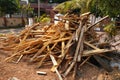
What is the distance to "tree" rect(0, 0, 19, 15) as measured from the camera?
33981 millimetres

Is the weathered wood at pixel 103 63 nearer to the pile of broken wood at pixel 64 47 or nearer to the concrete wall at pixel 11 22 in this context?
the pile of broken wood at pixel 64 47

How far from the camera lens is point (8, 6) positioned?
3447 centimetres

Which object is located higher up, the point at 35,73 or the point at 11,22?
the point at 35,73

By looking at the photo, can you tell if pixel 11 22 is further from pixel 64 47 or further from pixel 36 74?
pixel 36 74

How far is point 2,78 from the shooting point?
7371 millimetres

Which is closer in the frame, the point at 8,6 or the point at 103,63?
the point at 103,63

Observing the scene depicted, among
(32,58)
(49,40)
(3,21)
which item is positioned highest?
(49,40)

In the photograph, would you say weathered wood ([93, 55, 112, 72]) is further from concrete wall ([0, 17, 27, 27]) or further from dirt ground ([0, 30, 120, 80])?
concrete wall ([0, 17, 27, 27])

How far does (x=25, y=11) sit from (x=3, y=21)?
6.25 meters

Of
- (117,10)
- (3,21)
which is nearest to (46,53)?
(117,10)

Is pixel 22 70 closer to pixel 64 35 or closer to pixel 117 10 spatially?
pixel 64 35

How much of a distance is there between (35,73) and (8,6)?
27.8m

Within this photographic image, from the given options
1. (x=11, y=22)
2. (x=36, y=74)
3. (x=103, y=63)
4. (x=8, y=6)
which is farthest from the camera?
(x=8, y=6)

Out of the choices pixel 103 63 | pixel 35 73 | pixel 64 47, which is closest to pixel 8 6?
pixel 64 47
